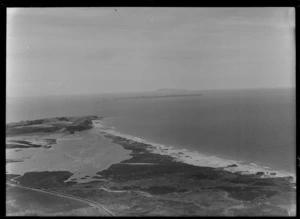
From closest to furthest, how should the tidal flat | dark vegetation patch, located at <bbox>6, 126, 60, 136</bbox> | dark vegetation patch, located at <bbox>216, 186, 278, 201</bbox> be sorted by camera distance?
the tidal flat < dark vegetation patch, located at <bbox>216, 186, 278, 201</bbox> < dark vegetation patch, located at <bbox>6, 126, 60, 136</bbox>

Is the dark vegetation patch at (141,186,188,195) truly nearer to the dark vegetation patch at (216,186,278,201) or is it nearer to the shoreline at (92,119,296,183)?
the dark vegetation patch at (216,186,278,201)

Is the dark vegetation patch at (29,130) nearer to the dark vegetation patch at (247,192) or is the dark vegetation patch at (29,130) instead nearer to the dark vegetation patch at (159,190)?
the dark vegetation patch at (159,190)

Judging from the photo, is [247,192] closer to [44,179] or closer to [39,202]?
[39,202]

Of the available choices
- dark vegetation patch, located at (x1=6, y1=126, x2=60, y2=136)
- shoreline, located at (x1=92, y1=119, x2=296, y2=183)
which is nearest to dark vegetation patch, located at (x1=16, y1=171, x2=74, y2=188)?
dark vegetation patch, located at (x1=6, y1=126, x2=60, y2=136)

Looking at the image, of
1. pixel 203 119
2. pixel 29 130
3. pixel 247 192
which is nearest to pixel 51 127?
pixel 29 130

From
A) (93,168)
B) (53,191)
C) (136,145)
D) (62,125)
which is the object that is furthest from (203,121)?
(53,191)

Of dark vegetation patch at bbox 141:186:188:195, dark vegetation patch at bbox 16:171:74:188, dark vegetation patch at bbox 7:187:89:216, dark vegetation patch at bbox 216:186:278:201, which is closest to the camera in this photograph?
dark vegetation patch at bbox 7:187:89:216

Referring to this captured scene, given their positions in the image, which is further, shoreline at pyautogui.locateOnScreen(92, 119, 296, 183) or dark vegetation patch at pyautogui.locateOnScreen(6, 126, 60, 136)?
dark vegetation patch at pyautogui.locateOnScreen(6, 126, 60, 136)

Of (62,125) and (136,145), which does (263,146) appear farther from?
(62,125)
